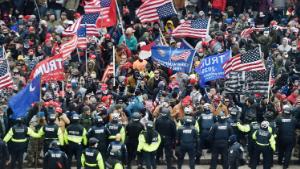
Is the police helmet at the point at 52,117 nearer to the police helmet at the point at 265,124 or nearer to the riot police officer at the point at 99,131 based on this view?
the riot police officer at the point at 99,131

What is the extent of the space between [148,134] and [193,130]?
132 cm

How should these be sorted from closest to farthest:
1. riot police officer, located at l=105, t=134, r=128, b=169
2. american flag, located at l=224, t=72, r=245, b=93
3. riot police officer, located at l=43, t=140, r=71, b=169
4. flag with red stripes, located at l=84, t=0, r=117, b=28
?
riot police officer, located at l=105, t=134, r=128, b=169, riot police officer, located at l=43, t=140, r=71, b=169, american flag, located at l=224, t=72, r=245, b=93, flag with red stripes, located at l=84, t=0, r=117, b=28

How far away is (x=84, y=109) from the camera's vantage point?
1553 inches

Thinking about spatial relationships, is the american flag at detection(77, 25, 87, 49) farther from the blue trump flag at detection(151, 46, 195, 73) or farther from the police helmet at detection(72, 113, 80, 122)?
the police helmet at detection(72, 113, 80, 122)

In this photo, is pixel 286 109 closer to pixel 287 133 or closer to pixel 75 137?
pixel 287 133

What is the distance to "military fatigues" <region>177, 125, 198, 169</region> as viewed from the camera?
38.8m

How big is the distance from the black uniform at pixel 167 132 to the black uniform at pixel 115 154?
170 centimetres

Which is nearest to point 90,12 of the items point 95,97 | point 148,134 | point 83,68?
point 83,68

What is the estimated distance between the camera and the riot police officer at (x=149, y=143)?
38.7 metres

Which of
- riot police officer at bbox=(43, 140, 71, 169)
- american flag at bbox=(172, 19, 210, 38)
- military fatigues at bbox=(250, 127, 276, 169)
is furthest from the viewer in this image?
american flag at bbox=(172, 19, 210, 38)

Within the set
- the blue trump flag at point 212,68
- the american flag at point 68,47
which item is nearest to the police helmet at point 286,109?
the blue trump flag at point 212,68

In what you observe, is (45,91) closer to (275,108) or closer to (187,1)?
(275,108)

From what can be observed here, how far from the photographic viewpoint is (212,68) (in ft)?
138

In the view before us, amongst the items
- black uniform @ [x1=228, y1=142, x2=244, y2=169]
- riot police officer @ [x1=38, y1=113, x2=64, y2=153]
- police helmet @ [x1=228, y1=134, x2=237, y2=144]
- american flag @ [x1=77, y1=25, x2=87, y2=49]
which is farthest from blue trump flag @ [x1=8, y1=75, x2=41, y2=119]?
black uniform @ [x1=228, y1=142, x2=244, y2=169]
